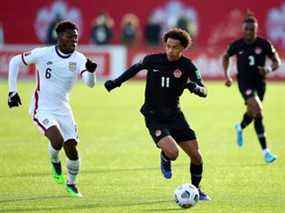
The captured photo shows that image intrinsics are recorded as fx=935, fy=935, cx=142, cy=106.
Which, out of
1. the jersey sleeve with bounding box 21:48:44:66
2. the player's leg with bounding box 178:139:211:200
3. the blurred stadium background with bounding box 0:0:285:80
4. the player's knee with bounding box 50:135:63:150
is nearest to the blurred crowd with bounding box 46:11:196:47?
the blurred stadium background with bounding box 0:0:285:80

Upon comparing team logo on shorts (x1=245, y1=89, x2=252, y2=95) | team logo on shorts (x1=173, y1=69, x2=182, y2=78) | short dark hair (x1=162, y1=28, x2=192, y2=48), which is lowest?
team logo on shorts (x1=245, y1=89, x2=252, y2=95)

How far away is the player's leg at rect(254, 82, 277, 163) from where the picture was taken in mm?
15742

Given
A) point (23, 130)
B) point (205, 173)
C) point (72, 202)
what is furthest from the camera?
point (23, 130)

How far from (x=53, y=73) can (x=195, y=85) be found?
1931mm

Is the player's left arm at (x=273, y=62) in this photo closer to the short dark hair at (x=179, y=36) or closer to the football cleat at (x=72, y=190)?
the short dark hair at (x=179, y=36)

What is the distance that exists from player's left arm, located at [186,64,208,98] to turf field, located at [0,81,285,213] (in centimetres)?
136

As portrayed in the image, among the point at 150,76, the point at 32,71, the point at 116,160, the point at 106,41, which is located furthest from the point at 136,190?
the point at 106,41

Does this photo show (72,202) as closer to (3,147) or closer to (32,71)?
(3,147)

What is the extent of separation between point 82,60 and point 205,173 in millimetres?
3163

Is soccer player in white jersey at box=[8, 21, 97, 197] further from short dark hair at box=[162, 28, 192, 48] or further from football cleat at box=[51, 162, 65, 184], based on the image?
short dark hair at box=[162, 28, 192, 48]

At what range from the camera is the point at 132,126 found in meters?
21.7

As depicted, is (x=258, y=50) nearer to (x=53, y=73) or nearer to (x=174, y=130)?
(x=174, y=130)

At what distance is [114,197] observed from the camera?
1184 centimetres

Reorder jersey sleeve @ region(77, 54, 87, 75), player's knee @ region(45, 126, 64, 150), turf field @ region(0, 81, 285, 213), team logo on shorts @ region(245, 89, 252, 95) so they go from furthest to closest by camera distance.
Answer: team logo on shorts @ region(245, 89, 252, 95) < jersey sleeve @ region(77, 54, 87, 75) < player's knee @ region(45, 126, 64, 150) < turf field @ region(0, 81, 285, 213)
